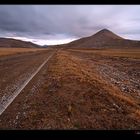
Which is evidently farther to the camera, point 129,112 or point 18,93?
point 18,93

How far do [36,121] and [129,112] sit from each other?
133 inches

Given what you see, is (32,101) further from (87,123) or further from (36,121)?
(87,123)
